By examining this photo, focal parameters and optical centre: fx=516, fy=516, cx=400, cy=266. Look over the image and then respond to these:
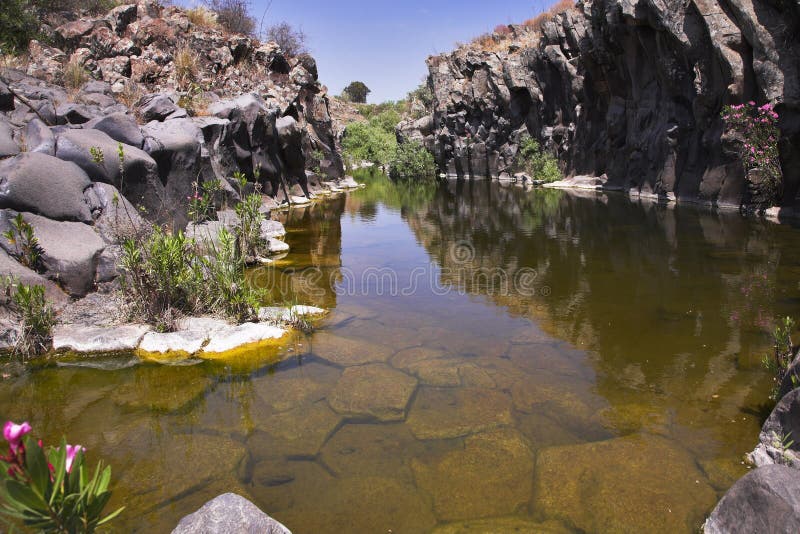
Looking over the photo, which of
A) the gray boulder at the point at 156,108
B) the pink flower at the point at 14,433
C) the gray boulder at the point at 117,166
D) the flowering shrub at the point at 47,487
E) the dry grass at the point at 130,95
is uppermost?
the dry grass at the point at 130,95

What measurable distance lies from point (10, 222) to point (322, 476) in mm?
6004

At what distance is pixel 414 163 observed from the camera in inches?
1811

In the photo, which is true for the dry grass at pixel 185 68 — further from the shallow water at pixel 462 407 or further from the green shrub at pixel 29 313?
the green shrub at pixel 29 313

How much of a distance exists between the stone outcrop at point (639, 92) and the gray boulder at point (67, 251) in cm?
1722

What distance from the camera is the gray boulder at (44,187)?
718 centimetres

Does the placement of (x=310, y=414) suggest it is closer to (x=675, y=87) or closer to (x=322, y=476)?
(x=322, y=476)

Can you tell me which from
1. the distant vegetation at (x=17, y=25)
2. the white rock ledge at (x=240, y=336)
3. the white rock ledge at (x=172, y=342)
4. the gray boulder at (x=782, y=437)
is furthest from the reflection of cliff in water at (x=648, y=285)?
the distant vegetation at (x=17, y=25)

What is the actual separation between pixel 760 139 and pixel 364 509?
16869 millimetres

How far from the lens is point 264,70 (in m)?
27.5

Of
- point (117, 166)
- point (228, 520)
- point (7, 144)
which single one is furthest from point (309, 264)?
point (228, 520)

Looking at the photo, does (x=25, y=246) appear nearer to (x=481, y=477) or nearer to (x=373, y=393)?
(x=373, y=393)

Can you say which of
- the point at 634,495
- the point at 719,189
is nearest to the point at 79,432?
the point at 634,495

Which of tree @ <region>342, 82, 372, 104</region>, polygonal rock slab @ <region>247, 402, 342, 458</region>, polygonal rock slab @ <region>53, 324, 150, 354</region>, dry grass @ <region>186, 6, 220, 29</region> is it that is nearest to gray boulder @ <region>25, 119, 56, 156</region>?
polygonal rock slab @ <region>53, 324, 150, 354</region>

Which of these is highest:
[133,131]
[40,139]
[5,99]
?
[5,99]
